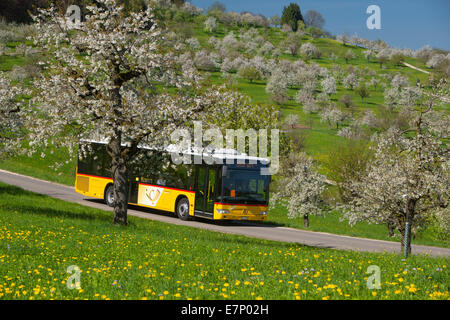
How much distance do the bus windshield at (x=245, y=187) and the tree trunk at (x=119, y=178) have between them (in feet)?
21.9

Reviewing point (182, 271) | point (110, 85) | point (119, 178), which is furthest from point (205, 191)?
point (182, 271)

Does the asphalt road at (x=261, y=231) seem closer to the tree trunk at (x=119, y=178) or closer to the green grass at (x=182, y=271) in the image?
the tree trunk at (x=119, y=178)

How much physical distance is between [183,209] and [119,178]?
7.98 m

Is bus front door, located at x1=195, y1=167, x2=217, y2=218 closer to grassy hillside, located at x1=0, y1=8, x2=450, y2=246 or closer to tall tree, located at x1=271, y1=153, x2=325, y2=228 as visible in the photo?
grassy hillside, located at x1=0, y1=8, x2=450, y2=246

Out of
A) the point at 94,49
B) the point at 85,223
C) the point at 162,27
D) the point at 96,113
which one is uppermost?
the point at 162,27

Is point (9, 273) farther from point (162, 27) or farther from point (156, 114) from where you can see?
point (162, 27)

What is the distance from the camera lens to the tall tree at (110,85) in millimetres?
16625

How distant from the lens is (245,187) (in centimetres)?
2472

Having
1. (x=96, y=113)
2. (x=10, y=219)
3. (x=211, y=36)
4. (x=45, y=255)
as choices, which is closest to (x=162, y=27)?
(x=96, y=113)

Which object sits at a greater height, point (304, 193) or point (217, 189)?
point (217, 189)

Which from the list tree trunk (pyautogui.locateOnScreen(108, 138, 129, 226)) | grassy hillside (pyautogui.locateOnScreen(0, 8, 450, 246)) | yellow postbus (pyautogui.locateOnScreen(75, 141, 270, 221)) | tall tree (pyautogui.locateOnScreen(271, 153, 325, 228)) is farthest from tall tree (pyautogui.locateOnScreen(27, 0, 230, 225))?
tall tree (pyautogui.locateOnScreen(271, 153, 325, 228))

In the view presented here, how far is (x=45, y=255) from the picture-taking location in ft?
35.7

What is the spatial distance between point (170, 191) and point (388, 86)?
12219 cm

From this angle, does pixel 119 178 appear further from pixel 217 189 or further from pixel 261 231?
pixel 261 231
